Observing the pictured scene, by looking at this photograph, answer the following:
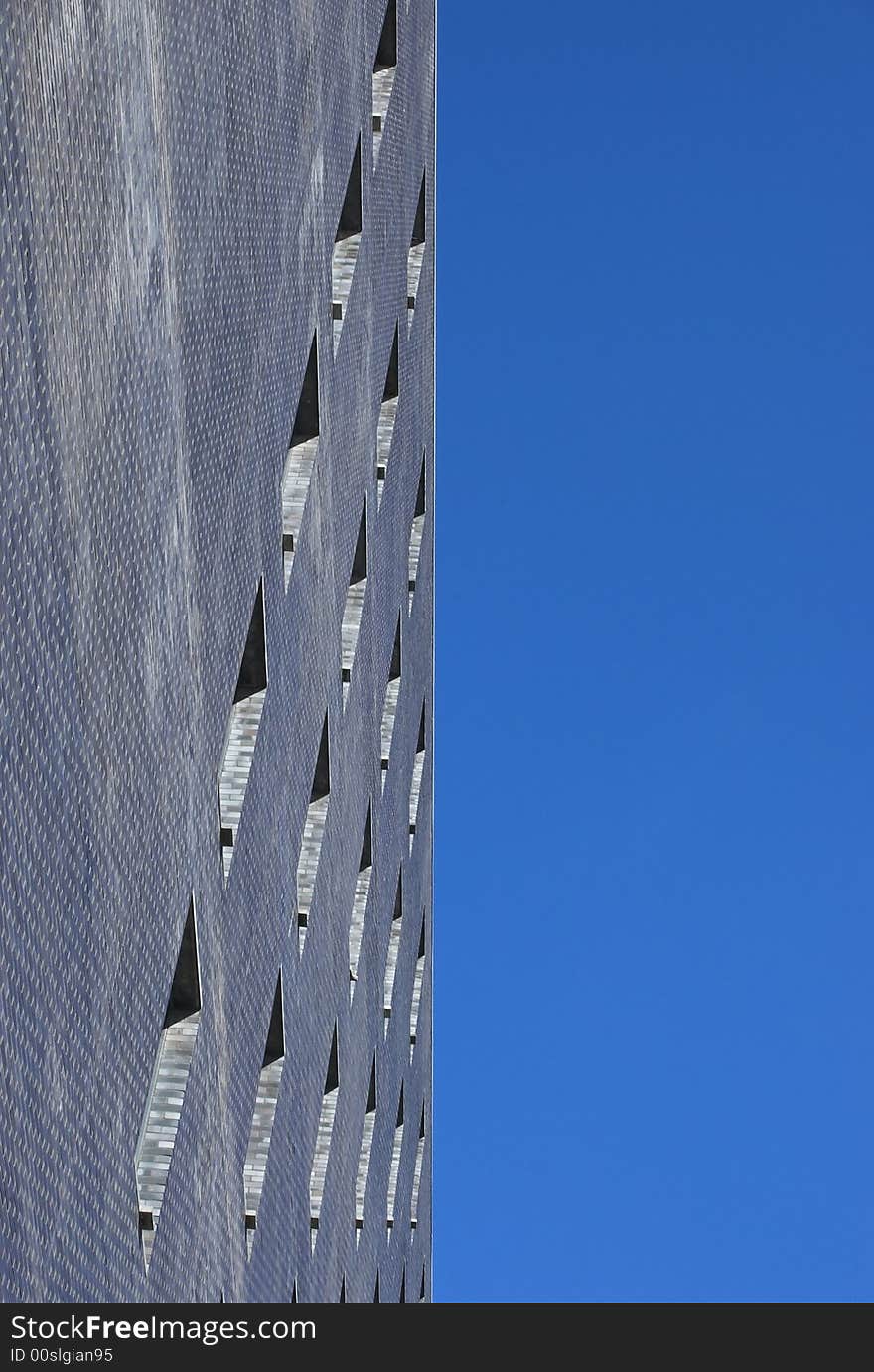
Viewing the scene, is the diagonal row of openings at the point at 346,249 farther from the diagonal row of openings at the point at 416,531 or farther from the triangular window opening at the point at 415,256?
the diagonal row of openings at the point at 416,531

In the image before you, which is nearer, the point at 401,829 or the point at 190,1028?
the point at 190,1028

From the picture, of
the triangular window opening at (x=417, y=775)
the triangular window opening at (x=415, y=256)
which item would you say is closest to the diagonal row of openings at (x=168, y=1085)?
the triangular window opening at (x=415, y=256)

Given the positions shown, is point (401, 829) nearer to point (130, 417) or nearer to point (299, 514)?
point (299, 514)

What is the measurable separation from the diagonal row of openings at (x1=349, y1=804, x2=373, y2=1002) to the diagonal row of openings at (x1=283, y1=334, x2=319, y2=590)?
6437 mm

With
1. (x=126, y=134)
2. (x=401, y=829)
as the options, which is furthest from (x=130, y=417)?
(x=401, y=829)

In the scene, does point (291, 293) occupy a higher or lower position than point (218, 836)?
higher

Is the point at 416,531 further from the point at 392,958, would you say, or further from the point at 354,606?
the point at 354,606

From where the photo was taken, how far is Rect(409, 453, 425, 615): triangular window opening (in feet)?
80.0

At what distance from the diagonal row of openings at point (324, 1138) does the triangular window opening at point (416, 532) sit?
27.3ft

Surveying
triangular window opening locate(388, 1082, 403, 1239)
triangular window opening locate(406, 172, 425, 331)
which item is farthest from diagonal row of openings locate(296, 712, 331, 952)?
triangular window opening locate(388, 1082, 403, 1239)

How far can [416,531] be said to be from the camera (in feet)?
81.3

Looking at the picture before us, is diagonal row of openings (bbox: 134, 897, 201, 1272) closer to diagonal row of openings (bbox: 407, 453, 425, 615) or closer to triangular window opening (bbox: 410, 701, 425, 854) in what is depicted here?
diagonal row of openings (bbox: 407, 453, 425, 615)

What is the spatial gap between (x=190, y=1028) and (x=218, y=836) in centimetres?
153
